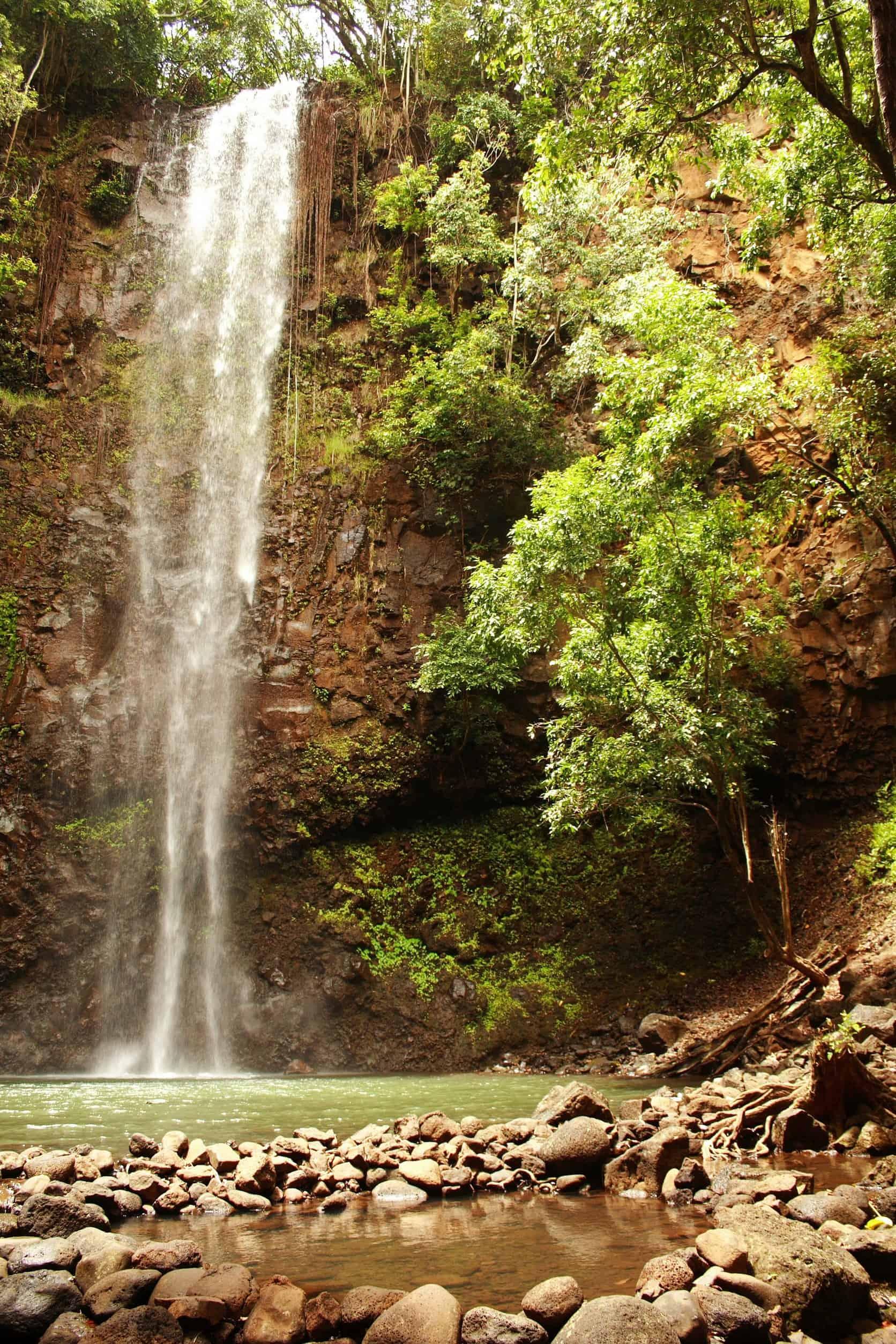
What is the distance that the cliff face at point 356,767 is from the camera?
43.7 feet

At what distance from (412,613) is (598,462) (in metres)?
5.86

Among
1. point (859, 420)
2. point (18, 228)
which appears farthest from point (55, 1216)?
point (18, 228)

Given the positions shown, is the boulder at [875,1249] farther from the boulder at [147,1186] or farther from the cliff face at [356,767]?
the cliff face at [356,767]

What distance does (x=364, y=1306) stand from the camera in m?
3.12

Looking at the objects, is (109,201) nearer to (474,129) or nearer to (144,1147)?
(474,129)

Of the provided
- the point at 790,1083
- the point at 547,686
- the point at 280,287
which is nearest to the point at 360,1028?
the point at 547,686

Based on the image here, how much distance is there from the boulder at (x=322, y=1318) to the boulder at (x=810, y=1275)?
1.59 m

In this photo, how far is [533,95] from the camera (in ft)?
29.1

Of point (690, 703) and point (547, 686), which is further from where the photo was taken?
point (547, 686)

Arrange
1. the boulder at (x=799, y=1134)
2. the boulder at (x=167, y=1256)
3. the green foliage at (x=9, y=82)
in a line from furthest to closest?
the green foliage at (x=9, y=82) → the boulder at (x=799, y=1134) → the boulder at (x=167, y=1256)

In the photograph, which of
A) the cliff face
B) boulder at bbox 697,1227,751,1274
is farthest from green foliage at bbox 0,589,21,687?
boulder at bbox 697,1227,751,1274

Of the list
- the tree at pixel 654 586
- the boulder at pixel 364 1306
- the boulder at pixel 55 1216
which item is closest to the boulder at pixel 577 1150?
the boulder at pixel 364 1306

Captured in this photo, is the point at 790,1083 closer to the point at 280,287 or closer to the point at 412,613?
the point at 412,613

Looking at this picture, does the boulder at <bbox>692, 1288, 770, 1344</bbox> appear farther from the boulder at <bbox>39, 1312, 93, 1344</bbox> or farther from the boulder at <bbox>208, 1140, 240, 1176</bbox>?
the boulder at <bbox>208, 1140, 240, 1176</bbox>
